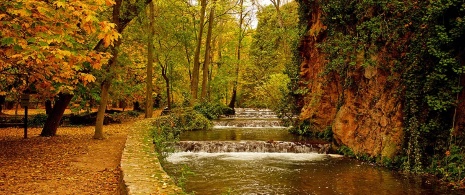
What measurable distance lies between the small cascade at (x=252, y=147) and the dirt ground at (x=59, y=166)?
2760 mm

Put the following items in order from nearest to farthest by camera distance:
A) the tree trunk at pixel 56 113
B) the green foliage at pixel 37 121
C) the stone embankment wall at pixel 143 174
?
the stone embankment wall at pixel 143 174 → the tree trunk at pixel 56 113 → the green foliage at pixel 37 121

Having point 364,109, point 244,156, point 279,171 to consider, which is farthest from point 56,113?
point 364,109

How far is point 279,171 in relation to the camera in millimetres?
10539

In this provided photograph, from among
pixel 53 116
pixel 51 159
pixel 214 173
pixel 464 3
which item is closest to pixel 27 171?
pixel 51 159

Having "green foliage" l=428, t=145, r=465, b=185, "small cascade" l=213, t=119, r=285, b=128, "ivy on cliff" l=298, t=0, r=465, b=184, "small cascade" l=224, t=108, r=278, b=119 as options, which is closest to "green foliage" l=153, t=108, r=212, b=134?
"small cascade" l=213, t=119, r=285, b=128

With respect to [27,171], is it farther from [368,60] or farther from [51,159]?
[368,60]

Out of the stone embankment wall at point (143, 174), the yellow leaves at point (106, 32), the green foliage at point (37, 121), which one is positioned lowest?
the green foliage at point (37, 121)

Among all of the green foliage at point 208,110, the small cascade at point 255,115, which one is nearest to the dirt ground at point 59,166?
the green foliage at point 208,110

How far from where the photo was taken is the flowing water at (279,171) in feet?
28.2

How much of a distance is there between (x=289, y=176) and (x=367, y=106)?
4.74m

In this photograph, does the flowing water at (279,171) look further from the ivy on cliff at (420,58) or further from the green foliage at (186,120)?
the green foliage at (186,120)

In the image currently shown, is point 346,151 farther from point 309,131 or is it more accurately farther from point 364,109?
point 309,131

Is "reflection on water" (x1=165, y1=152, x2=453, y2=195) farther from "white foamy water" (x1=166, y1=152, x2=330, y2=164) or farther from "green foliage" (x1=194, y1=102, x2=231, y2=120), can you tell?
"green foliage" (x1=194, y1=102, x2=231, y2=120)

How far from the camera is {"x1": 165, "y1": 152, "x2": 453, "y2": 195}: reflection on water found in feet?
28.0
